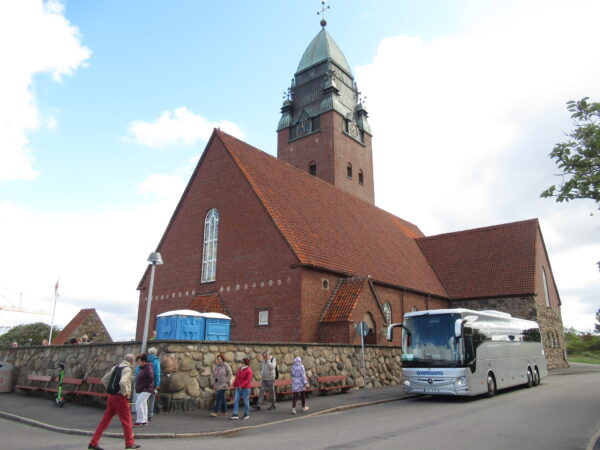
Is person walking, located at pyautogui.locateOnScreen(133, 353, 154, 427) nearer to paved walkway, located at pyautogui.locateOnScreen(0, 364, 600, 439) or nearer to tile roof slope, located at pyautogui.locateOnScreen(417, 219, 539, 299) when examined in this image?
paved walkway, located at pyautogui.locateOnScreen(0, 364, 600, 439)

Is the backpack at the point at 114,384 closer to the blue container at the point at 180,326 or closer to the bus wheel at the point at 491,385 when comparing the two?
the blue container at the point at 180,326

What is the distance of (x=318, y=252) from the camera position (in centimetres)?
2222

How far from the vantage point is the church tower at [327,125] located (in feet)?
125

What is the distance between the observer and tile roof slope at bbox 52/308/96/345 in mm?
28975

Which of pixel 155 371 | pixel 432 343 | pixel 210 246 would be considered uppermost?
pixel 210 246

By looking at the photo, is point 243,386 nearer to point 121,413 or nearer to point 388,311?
point 121,413

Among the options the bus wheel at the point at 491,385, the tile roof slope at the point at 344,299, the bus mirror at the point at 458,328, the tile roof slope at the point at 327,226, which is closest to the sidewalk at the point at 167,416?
the bus wheel at the point at 491,385

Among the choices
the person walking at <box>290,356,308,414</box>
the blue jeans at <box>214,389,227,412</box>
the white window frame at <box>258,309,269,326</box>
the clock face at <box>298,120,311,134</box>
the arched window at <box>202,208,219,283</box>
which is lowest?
the blue jeans at <box>214,389,227,412</box>

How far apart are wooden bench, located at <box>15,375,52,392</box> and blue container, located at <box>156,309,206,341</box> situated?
3966 mm

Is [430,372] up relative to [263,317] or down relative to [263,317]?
down

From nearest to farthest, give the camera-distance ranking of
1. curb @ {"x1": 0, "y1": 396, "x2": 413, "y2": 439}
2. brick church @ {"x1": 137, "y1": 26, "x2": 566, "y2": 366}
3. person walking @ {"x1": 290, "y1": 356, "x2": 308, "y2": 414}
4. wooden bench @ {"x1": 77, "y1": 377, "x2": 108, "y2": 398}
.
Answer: curb @ {"x1": 0, "y1": 396, "x2": 413, "y2": 439} → person walking @ {"x1": 290, "y1": 356, "x2": 308, "y2": 414} → wooden bench @ {"x1": 77, "y1": 377, "x2": 108, "y2": 398} → brick church @ {"x1": 137, "y1": 26, "x2": 566, "y2": 366}

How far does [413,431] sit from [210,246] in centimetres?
1677

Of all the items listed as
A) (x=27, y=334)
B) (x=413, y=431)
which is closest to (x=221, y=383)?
(x=413, y=431)

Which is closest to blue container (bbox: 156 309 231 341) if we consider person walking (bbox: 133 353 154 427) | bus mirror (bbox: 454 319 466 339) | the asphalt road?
person walking (bbox: 133 353 154 427)
